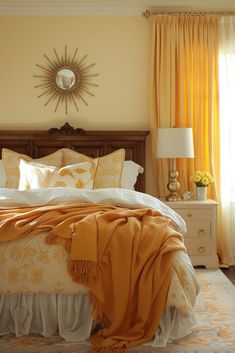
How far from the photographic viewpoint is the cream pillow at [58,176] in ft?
13.7

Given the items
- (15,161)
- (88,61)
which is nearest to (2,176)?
(15,161)

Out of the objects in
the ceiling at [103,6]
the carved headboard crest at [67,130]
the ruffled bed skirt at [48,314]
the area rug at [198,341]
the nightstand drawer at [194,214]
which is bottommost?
the area rug at [198,341]

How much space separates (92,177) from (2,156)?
0.99 m

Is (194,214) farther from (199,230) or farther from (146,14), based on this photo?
(146,14)

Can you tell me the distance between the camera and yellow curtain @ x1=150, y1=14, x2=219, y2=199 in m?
4.90

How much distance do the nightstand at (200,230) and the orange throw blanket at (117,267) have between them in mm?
1684

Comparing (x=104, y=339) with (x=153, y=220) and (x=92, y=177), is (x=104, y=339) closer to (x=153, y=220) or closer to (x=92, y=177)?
(x=153, y=220)

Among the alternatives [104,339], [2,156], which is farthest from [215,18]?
[104,339]

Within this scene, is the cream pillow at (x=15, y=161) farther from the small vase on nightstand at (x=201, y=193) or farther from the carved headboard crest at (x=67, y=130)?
the small vase on nightstand at (x=201, y=193)

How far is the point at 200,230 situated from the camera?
4.62 metres

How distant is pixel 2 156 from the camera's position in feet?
15.3

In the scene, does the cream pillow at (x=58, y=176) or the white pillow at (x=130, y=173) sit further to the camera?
the white pillow at (x=130, y=173)

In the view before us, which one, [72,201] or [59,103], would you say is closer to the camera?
[72,201]

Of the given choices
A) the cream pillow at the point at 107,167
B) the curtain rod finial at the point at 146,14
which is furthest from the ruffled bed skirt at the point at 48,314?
the curtain rod finial at the point at 146,14
